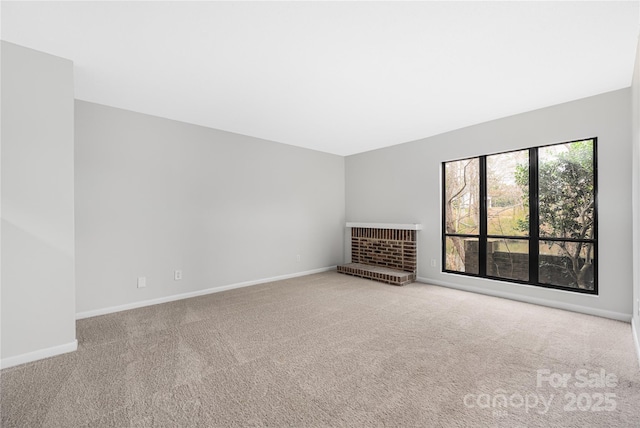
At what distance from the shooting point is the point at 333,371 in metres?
2.09

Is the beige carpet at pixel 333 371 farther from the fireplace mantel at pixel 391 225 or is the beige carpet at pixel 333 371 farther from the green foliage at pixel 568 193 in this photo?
the fireplace mantel at pixel 391 225

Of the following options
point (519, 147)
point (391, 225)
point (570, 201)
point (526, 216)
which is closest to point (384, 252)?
point (391, 225)

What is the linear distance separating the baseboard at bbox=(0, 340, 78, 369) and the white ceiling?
2.36 meters

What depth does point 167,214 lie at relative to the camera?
3799mm

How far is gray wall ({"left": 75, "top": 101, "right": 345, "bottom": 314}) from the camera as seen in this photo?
328 cm

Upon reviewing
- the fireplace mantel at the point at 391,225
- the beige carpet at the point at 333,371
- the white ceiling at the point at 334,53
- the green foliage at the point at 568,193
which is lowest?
the beige carpet at the point at 333,371

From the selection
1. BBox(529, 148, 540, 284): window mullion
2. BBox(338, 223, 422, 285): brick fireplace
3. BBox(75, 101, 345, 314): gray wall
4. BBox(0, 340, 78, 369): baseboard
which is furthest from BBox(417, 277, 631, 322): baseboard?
BBox(0, 340, 78, 369): baseboard

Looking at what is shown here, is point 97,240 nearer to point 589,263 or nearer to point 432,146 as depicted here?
point 432,146

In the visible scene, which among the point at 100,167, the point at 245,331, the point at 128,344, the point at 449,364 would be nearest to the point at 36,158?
the point at 100,167

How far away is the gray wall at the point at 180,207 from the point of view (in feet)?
10.8

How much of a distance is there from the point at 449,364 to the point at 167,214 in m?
3.53

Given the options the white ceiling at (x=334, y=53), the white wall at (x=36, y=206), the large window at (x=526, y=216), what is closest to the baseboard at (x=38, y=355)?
the white wall at (x=36, y=206)

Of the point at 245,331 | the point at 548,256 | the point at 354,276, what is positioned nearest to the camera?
the point at 245,331

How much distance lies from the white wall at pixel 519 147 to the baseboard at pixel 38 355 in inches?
176
